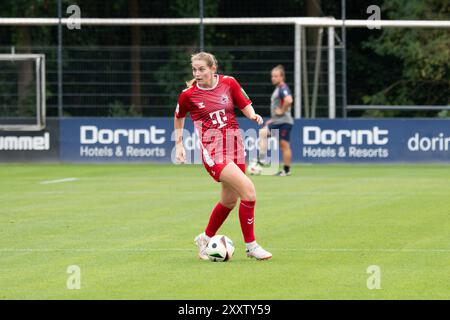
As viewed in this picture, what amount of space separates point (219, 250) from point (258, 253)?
37cm

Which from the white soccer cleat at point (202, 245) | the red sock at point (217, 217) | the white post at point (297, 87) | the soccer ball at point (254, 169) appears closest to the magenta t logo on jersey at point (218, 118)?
the red sock at point (217, 217)

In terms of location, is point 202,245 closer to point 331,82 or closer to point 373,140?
point 373,140

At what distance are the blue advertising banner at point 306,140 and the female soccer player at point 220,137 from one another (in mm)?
16288

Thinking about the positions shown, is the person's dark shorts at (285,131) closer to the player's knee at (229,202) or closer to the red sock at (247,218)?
the player's knee at (229,202)

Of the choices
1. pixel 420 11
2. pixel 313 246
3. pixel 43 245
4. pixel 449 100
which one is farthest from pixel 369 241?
pixel 420 11

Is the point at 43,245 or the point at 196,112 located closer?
the point at 196,112

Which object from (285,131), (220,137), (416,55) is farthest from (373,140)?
(220,137)

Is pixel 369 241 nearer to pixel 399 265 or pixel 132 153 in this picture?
pixel 399 265

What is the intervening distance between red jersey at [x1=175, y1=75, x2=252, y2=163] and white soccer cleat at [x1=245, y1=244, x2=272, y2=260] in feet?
2.78

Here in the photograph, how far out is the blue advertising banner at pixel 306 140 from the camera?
95.8ft

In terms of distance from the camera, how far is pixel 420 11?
3666cm

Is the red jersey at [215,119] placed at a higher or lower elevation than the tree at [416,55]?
lower
